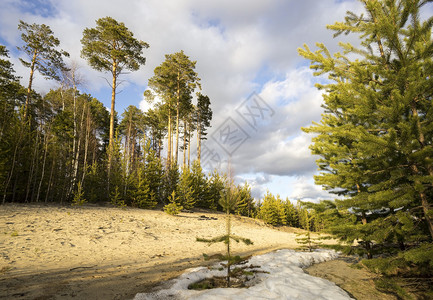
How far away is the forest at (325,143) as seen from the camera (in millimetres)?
3744

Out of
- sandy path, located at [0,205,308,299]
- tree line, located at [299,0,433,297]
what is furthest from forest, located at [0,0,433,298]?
sandy path, located at [0,205,308,299]

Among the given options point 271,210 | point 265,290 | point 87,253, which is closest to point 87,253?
point 87,253

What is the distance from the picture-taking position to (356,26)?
214 inches

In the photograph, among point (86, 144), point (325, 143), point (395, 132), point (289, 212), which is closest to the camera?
point (395, 132)

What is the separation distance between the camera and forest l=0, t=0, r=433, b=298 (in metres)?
3.74

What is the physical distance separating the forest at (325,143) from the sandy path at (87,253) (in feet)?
10.2

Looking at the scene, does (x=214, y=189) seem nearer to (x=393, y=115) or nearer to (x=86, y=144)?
(x=86, y=144)

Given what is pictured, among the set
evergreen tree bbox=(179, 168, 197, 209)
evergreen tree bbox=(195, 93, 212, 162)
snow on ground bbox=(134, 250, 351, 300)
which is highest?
evergreen tree bbox=(195, 93, 212, 162)

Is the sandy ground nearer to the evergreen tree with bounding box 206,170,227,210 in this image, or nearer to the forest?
the forest

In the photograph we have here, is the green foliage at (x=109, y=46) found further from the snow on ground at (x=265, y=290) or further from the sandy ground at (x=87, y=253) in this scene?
the snow on ground at (x=265, y=290)

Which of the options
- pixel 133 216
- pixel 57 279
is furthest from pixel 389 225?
pixel 133 216

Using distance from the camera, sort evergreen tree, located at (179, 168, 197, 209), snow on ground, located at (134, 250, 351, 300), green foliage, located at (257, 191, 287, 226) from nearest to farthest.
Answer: snow on ground, located at (134, 250, 351, 300)
evergreen tree, located at (179, 168, 197, 209)
green foliage, located at (257, 191, 287, 226)

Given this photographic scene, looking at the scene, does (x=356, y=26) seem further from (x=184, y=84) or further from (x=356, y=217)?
(x=184, y=84)

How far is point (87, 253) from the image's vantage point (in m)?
6.89
